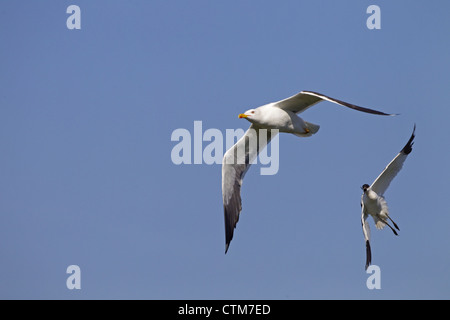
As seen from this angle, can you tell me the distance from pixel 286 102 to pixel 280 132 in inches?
36.4

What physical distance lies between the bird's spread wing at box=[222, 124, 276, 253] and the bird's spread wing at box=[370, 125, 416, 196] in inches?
104

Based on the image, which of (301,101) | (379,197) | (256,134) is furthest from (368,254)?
(301,101)

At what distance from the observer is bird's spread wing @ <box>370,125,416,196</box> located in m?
15.4

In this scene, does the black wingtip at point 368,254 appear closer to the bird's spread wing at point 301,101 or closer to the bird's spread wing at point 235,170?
the bird's spread wing at point 235,170

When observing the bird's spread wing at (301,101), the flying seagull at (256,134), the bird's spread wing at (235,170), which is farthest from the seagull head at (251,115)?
the bird's spread wing at (235,170)

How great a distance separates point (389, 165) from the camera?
15.3m

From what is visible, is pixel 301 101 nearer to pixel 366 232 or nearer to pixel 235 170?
pixel 235 170

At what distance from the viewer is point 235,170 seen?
1447 cm

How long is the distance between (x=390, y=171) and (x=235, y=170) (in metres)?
3.32

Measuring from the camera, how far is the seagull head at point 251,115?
13391 millimetres

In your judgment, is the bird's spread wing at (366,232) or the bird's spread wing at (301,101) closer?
the bird's spread wing at (301,101)

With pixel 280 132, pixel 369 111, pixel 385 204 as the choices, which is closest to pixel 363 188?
pixel 385 204

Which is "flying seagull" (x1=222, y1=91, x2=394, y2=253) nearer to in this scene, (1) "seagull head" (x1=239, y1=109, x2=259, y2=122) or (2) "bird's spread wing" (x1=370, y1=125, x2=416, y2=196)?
(1) "seagull head" (x1=239, y1=109, x2=259, y2=122)

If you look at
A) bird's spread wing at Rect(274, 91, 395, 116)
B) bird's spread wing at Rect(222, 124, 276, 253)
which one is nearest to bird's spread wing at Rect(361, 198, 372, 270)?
bird's spread wing at Rect(222, 124, 276, 253)
